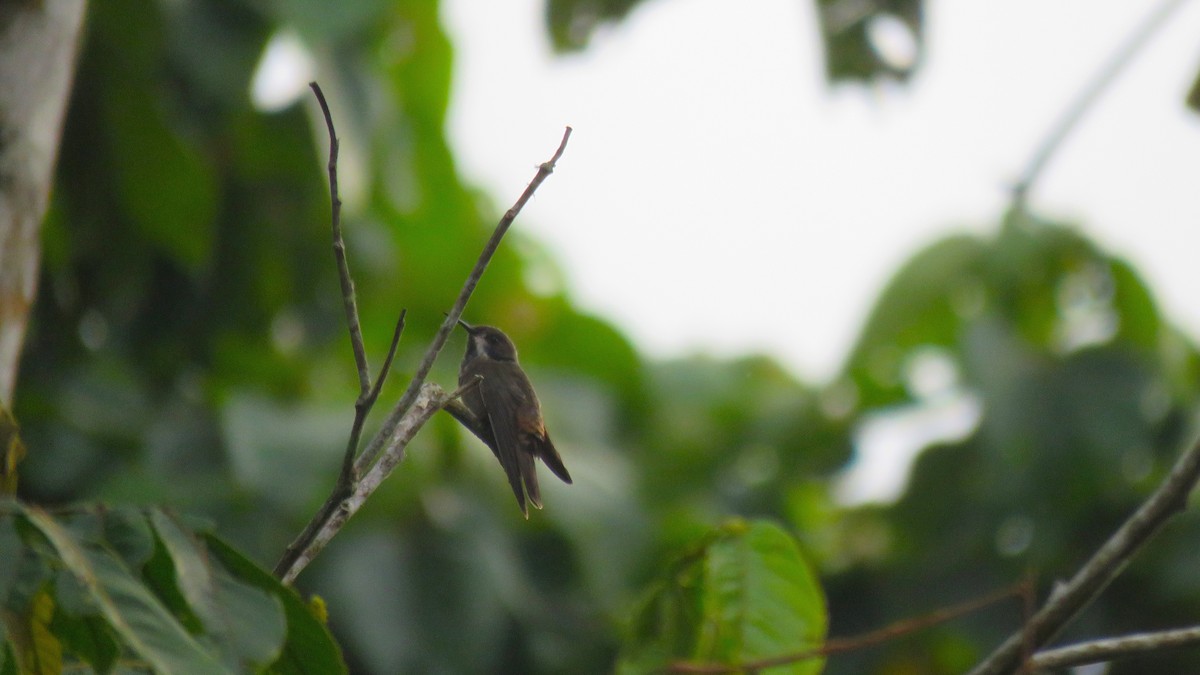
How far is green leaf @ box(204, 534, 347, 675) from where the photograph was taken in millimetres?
1916

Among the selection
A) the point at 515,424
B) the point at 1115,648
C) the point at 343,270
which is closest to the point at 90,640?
the point at 343,270

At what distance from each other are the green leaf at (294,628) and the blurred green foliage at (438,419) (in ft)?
10.4

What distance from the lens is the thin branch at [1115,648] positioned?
7.30ft

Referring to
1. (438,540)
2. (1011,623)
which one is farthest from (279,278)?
(1011,623)

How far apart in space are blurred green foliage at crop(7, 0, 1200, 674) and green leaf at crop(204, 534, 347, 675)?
3.16 meters

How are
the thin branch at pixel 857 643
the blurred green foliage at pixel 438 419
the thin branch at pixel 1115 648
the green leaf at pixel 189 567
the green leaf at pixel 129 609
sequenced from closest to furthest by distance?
the green leaf at pixel 129 609, the green leaf at pixel 189 567, the thin branch at pixel 1115 648, the thin branch at pixel 857 643, the blurred green foliage at pixel 438 419

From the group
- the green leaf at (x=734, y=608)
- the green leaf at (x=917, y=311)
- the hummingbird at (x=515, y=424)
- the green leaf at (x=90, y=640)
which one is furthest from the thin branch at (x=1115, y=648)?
the green leaf at (x=917, y=311)

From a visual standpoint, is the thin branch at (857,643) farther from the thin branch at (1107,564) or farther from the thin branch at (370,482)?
the thin branch at (370,482)

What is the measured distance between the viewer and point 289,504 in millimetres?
5867

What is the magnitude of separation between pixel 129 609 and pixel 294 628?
30 cm

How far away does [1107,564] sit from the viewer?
2.38 metres

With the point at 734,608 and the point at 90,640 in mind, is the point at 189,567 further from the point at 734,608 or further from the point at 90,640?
the point at 734,608

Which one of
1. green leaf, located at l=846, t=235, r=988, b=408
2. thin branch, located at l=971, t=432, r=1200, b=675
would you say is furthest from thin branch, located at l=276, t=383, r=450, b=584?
green leaf, located at l=846, t=235, r=988, b=408

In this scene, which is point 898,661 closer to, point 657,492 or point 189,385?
point 657,492
